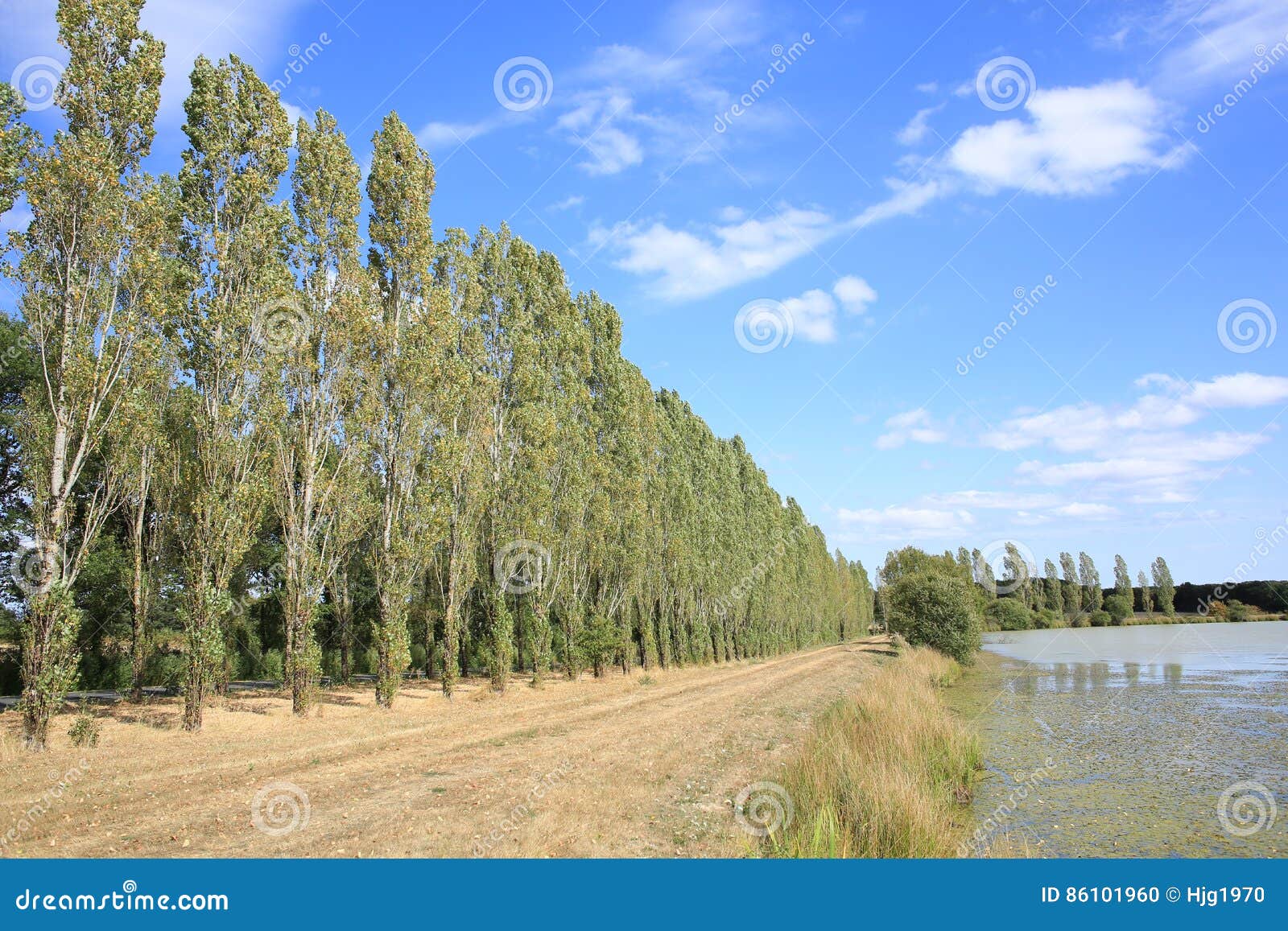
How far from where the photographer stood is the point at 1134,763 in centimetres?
1600

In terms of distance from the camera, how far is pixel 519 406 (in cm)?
2931

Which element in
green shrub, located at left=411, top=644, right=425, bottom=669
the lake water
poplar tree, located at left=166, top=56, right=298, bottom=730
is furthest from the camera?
green shrub, located at left=411, top=644, right=425, bottom=669

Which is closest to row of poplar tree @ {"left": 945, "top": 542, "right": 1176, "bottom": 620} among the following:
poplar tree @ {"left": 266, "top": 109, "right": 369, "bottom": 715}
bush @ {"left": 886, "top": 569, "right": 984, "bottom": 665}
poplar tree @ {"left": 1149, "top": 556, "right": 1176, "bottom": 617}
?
poplar tree @ {"left": 1149, "top": 556, "right": 1176, "bottom": 617}

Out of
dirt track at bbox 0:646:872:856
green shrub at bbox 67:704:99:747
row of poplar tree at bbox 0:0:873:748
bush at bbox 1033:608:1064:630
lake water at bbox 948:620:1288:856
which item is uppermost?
row of poplar tree at bbox 0:0:873:748

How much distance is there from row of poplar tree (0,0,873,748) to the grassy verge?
14.2 meters

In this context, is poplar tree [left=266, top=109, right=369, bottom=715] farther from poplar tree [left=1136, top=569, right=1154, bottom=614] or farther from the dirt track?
poplar tree [left=1136, top=569, right=1154, bottom=614]

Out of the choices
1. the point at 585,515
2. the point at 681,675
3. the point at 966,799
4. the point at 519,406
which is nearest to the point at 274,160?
the point at 519,406

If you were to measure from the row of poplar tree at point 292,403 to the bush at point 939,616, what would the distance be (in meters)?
20.1

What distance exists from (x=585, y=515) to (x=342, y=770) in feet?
66.0

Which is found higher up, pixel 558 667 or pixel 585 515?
pixel 585 515

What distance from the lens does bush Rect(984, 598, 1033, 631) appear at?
10725 cm

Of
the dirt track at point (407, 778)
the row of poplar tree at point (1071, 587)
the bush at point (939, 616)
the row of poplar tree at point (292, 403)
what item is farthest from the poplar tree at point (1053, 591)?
the dirt track at point (407, 778)

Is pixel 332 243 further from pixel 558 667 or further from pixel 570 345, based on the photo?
pixel 558 667

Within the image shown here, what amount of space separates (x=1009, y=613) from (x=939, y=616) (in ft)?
239
